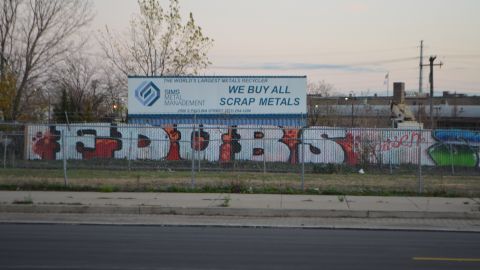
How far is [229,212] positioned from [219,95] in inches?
791

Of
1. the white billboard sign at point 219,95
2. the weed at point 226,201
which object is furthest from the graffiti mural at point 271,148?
the weed at point 226,201

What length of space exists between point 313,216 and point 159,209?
373 cm

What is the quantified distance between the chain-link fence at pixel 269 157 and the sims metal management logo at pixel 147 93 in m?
2.66

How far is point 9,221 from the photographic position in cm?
1349

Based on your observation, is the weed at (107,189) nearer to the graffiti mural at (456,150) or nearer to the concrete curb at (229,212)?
the concrete curb at (229,212)

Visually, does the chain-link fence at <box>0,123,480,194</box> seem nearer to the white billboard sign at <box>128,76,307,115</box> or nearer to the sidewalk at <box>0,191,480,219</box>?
the sidewalk at <box>0,191,480,219</box>

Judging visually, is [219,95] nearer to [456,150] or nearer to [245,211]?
[456,150]

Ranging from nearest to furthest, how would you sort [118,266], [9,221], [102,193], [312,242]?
1. [118,266]
2. [312,242]
3. [9,221]
4. [102,193]

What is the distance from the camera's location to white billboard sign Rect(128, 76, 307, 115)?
114 feet

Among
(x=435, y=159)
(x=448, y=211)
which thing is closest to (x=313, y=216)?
(x=448, y=211)

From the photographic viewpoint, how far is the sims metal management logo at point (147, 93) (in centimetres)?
3500

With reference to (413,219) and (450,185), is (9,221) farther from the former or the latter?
(450,185)

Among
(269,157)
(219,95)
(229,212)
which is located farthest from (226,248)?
(219,95)

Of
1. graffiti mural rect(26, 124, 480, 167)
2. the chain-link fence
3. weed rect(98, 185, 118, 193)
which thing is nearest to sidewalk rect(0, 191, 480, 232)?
weed rect(98, 185, 118, 193)
